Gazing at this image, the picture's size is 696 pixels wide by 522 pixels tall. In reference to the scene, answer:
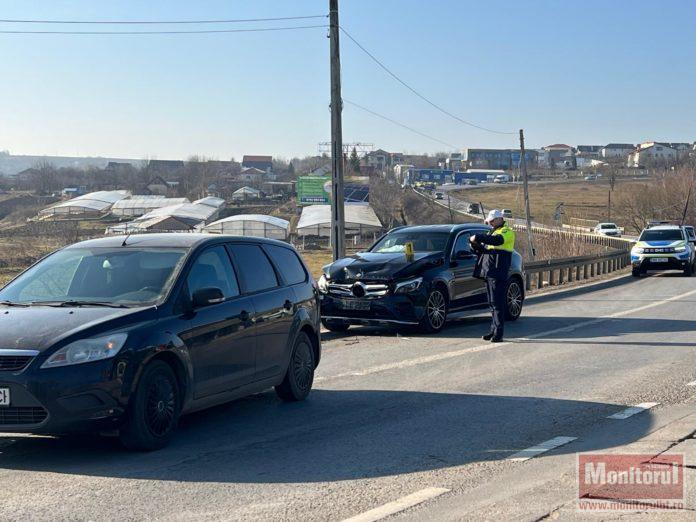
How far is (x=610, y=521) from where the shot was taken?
5.37m

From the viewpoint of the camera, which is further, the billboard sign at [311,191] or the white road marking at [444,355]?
the billboard sign at [311,191]

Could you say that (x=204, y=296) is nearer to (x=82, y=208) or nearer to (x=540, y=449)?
(x=540, y=449)

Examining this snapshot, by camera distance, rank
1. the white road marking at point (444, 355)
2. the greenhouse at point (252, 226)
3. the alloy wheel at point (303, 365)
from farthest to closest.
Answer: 1. the greenhouse at point (252, 226)
2. the white road marking at point (444, 355)
3. the alloy wheel at point (303, 365)

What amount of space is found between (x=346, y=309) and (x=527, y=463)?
829 centimetres

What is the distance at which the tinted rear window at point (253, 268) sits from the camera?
338 inches

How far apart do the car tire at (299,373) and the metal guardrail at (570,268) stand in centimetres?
1588

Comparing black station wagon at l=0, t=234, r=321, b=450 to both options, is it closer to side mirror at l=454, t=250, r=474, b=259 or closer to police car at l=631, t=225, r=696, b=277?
side mirror at l=454, t=250, r=474, b=259

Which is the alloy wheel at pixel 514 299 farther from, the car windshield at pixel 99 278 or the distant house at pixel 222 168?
the distant house at pixel 222 168

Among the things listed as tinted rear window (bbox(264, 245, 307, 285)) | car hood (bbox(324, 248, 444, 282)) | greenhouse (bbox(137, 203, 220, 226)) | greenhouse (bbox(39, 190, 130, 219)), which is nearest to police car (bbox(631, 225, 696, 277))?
car hood (bbox(324, 248, 444, 282))

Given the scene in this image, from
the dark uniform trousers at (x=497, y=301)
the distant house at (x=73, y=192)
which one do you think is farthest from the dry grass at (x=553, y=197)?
the dark uniform trousers at (x=497, y=301)

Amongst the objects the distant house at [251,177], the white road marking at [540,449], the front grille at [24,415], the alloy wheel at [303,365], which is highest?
the distant house at [251,177]

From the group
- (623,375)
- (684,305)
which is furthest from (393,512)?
(684,305)

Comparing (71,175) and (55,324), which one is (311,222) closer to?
(55,324)

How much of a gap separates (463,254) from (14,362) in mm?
10637
